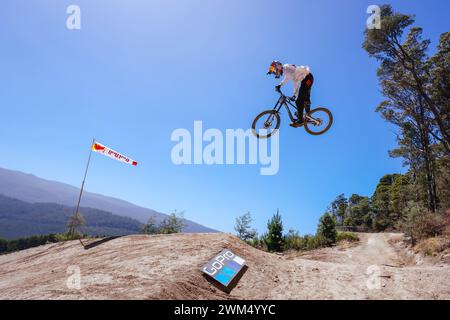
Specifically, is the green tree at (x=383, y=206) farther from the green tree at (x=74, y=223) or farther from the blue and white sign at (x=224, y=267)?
the blue and white sign at (x=224, y=267)

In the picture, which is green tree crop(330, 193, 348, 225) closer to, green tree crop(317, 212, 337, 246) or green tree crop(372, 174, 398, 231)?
green tree crop(372, 174, 398, 231)

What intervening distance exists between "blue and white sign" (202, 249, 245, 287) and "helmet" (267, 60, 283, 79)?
712 cm

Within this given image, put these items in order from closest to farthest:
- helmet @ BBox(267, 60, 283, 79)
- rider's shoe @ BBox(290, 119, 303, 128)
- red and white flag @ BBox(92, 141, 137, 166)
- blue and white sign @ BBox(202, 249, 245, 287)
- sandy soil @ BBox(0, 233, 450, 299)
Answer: sandy soil @ BBox(0, 233, 450, 299) → blue and white sign @ BBox(202, 249, 245, 287) → helmet @ BBox(267, 60, 283, 79) → rider's shoe @ BBox(290, 119, 303, 128) → red and white flag @ BBox(92, 141, 137, 166)

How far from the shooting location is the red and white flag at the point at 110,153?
64.8ft

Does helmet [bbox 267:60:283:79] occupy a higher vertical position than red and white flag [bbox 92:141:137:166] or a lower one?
higher

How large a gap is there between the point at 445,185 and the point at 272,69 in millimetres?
30594

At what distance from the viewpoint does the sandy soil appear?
25.6 ft

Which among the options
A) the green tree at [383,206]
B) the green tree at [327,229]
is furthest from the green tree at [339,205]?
the green tree at [327,229]

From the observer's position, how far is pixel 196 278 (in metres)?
8.75

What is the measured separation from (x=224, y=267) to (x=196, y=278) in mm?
1328

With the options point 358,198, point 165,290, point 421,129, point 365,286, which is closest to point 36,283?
point 165,290

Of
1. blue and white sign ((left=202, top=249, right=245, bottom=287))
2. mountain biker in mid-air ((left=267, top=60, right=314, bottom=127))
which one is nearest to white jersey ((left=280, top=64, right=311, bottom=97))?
mountain biker in mid-air ((left=267, top=60, right=314, bottom=127))

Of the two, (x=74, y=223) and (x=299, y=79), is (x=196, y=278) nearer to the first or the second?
(x=299, y=79)
